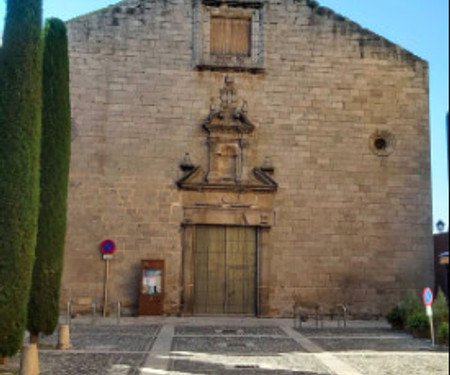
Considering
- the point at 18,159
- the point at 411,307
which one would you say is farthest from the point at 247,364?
the point at 411,307

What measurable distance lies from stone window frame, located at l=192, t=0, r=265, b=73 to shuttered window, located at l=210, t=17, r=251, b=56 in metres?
0.10

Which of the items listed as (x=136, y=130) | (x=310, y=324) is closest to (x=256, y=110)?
(x=136, y=130)

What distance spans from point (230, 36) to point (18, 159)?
8704mm

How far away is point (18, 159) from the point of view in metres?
7.58

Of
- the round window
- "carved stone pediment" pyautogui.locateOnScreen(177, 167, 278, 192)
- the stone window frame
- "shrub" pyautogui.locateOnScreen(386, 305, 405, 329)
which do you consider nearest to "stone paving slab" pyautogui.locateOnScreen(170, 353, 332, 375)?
"shrub" pyautogui.locateOnScreen(386, 305, 405, 329)

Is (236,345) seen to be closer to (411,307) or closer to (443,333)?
(443,333)

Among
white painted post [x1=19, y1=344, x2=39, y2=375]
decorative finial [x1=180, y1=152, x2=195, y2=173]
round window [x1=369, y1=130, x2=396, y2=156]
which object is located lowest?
white painted post [x1=19, y1=344, x2=39, y2=375]

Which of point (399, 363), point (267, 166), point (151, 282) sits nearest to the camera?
point (399, 363)

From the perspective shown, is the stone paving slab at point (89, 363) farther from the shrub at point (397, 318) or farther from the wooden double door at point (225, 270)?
the shrub at point (397, 318)

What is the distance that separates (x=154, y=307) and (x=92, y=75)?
18.3 feet

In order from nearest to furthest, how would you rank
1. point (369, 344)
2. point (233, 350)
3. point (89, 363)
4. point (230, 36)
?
1. point (89, 363)
2. point (233, 350)
3. point (369, 344)
4. point (230, 36)

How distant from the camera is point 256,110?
49.0 ft

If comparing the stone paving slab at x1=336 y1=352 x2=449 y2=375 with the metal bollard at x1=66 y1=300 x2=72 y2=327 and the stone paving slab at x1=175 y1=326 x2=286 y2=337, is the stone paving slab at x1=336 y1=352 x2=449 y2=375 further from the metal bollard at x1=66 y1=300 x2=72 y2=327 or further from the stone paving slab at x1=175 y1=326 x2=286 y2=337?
the metal bollard at x1=66 y1=300 x2=72 y2=327

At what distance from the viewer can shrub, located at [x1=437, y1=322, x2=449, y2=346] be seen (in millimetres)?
9656
